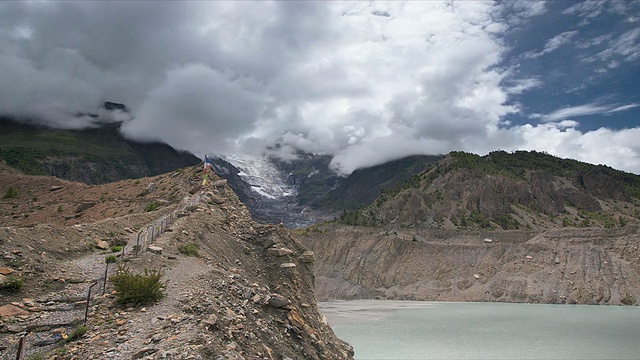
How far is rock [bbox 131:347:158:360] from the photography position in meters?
8.86

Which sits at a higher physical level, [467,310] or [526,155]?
[526,155]

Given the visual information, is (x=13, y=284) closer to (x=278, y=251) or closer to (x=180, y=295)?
(x=180, y=295)

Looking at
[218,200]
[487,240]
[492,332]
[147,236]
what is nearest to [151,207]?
[218,200]

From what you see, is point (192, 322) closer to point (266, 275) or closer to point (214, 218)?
point (266, 275)

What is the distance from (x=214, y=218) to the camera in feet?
74.5

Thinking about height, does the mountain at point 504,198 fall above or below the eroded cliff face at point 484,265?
above

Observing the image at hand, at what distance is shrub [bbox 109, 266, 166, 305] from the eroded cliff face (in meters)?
83.9

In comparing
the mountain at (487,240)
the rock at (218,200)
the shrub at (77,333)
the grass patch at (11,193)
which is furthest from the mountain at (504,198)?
the shrub at (77,333)

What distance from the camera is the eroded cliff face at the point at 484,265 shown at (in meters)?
80.9

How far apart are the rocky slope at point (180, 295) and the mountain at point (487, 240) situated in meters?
75.4

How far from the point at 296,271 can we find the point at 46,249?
10.1 meters

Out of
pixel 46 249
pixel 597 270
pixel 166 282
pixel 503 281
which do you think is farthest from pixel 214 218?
pixel 597 270

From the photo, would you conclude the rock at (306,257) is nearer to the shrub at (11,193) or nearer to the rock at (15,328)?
the rock at (15,328)

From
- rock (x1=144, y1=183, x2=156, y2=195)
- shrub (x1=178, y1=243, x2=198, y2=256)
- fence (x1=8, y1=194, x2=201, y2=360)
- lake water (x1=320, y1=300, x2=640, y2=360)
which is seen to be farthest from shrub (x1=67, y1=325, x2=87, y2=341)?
rock (x1=144, y1=183, x2=156, y2=195)
